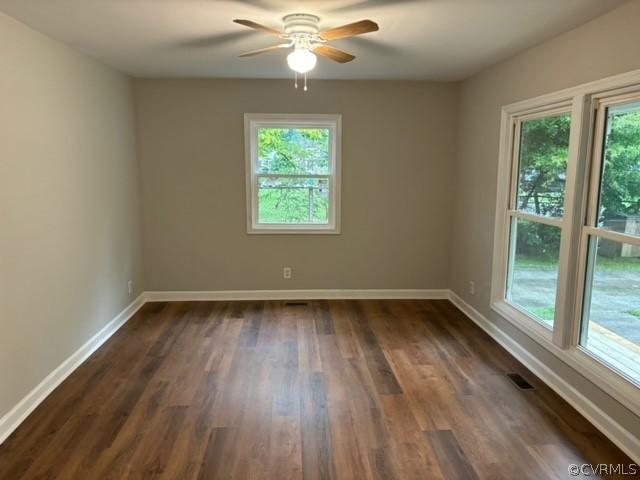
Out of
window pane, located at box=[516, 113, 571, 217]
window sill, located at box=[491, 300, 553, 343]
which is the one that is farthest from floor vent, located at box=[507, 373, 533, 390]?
window pane, located at box=[516, 113, 571, 217]

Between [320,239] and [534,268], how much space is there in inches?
89.0

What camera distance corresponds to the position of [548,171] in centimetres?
325

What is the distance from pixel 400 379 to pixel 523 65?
253 cm

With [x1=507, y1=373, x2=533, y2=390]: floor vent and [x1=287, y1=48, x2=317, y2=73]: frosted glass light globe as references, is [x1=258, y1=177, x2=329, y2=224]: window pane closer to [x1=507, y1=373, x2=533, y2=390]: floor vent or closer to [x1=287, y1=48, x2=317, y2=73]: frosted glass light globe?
[x1=287, y1=48, x2=317, y2=73]: frosted glass light globe

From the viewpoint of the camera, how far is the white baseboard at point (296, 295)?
16.2 ft

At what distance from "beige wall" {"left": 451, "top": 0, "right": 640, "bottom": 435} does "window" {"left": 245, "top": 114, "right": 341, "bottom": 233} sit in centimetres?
136

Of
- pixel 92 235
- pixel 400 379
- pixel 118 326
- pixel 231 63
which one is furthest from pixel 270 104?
pixel 400 379

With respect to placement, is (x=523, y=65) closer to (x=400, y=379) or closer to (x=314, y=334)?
(x=400, y=379)

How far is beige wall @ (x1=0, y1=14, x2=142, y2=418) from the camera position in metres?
2.56

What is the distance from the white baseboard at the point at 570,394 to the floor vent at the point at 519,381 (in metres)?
0.13

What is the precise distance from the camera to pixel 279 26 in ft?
9.33

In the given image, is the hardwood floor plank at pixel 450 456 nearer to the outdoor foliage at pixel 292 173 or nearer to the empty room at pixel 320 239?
the empty room at pixel 320 239

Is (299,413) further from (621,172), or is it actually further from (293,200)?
(293,200)

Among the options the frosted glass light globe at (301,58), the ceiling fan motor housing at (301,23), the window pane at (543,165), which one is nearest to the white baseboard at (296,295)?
the window pane at (543,165)
